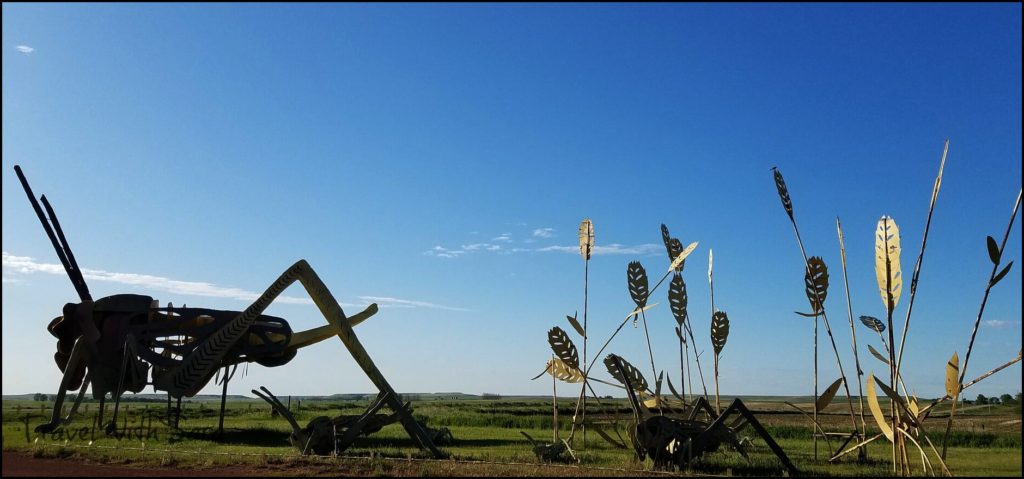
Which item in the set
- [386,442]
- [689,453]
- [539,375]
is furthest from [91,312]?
[689,453]

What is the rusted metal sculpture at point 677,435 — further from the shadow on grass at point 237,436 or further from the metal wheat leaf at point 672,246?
the shadow on grass at point 237,436

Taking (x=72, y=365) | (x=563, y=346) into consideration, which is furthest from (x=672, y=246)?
(x=72, y=365)

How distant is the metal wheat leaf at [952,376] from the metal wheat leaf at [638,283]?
16.8 ft

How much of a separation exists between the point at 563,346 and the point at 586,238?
A: 3.16 metres

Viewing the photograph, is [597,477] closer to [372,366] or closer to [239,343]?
[372,366]

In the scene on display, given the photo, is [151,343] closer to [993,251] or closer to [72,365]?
[72,365]

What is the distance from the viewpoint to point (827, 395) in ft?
36.5

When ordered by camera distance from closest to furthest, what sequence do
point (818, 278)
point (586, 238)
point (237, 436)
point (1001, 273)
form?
point (1001, 273)
point (818, 278)
point (586, 238)
point (237, 436)

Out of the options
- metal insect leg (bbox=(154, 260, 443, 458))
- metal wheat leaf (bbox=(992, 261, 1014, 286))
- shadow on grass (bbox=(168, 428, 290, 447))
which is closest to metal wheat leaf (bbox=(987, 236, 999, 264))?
metal wheat leaf (bbox=(992, 261, 1014, 286))

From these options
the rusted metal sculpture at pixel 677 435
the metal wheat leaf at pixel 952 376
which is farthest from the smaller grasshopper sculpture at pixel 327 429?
the metal wheat leaf at pixel 952 376

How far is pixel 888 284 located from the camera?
9148 millimetres

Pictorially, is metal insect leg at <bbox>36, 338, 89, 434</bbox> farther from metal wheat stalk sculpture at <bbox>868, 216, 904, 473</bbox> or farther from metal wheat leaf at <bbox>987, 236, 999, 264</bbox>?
metal wheat leaf at <bbox>987, 236, 999, 264</bbox>

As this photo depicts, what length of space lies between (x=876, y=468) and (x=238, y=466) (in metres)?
9.22

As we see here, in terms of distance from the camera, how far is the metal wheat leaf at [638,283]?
42.6 ft
